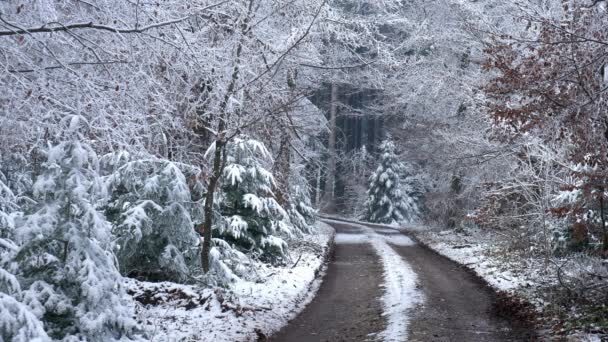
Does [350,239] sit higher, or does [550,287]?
[550,287]

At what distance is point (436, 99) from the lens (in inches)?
1041

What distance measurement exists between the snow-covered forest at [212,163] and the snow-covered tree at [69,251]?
0.06 ft

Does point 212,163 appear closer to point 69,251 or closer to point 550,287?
point 69,251

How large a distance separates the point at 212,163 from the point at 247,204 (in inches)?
71.3

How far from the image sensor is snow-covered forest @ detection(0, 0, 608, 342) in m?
5.36

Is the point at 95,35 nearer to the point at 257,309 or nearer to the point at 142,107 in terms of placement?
the point at 142,107

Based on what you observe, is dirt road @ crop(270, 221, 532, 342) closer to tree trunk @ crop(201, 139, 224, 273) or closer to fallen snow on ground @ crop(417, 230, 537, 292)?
fallen snow on ground @ crop(417, 230, 537, 292)

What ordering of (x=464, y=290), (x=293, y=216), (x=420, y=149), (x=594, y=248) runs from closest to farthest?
(x=464, y=290)
(x=594, y=248)
(x=293, y=216)
(x=420, y=149)

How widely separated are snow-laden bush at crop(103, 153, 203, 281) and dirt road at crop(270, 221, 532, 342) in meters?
2.58

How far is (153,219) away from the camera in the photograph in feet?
34.0

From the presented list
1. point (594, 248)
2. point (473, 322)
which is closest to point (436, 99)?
point (594, 248)

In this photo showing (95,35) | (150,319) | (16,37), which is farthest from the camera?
(150,319)

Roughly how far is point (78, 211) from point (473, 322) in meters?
6.86

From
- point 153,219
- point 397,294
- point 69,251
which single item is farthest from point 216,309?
point 397,294
